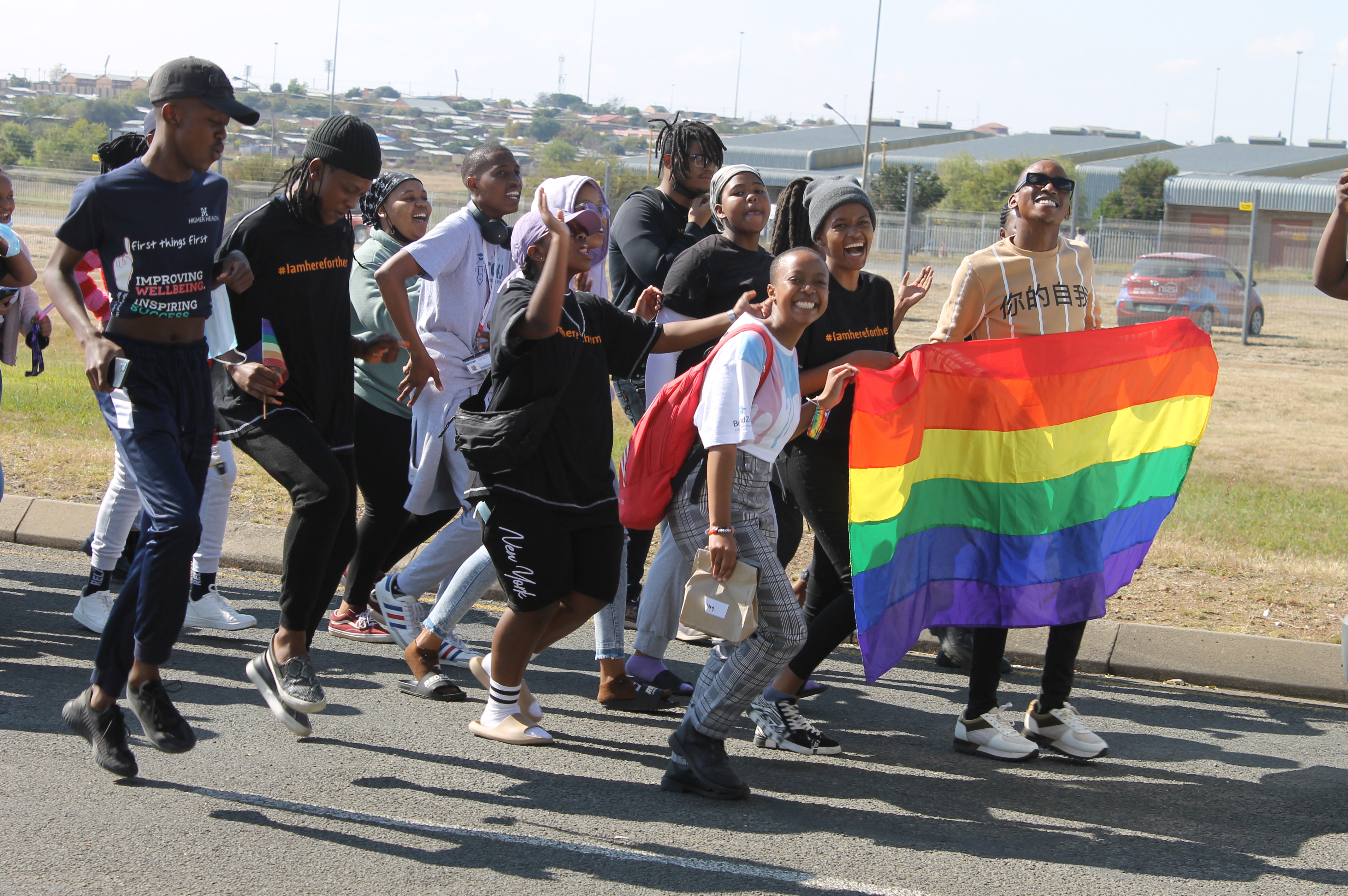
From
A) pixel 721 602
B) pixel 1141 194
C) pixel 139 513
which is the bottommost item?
pixel 139 513

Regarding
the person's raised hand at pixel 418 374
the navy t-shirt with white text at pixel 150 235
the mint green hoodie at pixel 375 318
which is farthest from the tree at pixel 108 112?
the navy t-shirt with white text at pixel 150 235

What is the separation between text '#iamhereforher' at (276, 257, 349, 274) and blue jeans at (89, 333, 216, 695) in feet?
2.00

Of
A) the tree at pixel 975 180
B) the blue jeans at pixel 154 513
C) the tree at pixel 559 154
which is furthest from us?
the tree at pixel 559 154

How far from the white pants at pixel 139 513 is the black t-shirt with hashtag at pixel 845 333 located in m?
2.66

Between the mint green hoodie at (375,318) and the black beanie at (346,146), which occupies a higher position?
the black beanie at (346,146)

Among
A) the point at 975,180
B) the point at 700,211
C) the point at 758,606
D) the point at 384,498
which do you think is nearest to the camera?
the point at 758,606

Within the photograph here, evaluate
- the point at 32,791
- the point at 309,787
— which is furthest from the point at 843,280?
the point at 32,791

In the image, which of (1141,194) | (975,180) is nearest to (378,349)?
(1141,194)

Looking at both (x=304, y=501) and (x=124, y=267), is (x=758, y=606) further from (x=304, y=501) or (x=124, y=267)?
(x=124, y=267)

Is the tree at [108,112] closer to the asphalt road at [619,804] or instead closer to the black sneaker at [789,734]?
the asphalt road at [619,804]

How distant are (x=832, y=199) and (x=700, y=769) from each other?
2.11 meters

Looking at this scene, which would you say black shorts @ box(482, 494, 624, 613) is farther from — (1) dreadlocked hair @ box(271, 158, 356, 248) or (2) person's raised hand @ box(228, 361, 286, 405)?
(1) dreadlocked hair @ box(271, 158, 356, 248)

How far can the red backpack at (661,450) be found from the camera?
439 cm

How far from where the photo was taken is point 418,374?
5164 mm
